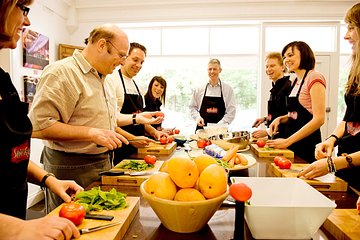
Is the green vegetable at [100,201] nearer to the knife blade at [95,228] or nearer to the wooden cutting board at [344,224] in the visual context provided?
the knife blade at [95,228]

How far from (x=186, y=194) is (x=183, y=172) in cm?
7

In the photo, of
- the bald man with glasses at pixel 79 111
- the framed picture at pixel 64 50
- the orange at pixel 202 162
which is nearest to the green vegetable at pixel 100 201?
the orange at pixel 202 162

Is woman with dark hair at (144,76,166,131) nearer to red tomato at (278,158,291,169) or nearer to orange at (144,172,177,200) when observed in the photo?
red tomato at (278,158,291,169)

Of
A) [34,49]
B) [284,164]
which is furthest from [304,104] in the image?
[34,49]

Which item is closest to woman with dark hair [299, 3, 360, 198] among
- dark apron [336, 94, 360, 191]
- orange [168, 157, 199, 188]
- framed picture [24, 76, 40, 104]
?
dark apron [336, 94, 360, 191]

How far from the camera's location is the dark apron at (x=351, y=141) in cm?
159

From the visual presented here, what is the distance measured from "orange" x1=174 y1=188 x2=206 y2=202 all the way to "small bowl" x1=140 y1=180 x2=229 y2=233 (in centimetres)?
2

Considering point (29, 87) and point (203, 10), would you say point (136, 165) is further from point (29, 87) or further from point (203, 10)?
point (203, 10)

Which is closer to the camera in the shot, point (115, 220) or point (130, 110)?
point (115, 220)

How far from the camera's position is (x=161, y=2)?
4.82 meters

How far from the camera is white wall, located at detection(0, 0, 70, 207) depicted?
3424 millimetres

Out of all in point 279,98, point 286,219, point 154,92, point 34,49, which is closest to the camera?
point 286,219

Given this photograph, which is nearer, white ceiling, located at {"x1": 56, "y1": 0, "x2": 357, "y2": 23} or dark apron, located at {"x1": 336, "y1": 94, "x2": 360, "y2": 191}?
dark apron, located at {"x1": 336, "y1": 94, "x2": 360, "y2": 191}

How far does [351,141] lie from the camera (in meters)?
1.69
